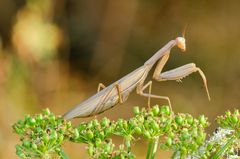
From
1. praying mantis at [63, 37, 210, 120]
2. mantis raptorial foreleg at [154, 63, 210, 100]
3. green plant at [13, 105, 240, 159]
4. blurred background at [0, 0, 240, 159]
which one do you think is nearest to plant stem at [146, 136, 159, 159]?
green plant at [13, 105, 240, 159]

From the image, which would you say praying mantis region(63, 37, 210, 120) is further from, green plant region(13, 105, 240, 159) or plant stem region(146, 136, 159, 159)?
plant stem region(146, 136, 159, 159)

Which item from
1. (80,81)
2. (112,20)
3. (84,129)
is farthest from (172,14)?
(84,129)

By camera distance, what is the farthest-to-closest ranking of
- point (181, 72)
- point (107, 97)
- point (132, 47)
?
1. point (132, 47)
2. point (181, 72)
3. point (107, 97)

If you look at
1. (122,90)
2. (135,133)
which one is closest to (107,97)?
(122,90)

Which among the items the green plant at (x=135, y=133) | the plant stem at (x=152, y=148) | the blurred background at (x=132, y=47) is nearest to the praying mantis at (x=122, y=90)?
the green plant at (x=135, y=133)

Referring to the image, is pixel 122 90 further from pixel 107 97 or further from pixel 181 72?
pixel 181 72

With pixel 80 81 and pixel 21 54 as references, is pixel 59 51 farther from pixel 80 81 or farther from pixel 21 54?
pixel 21 54

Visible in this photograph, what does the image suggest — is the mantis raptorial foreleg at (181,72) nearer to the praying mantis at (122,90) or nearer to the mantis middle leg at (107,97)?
the praying mantis at (122,90)
